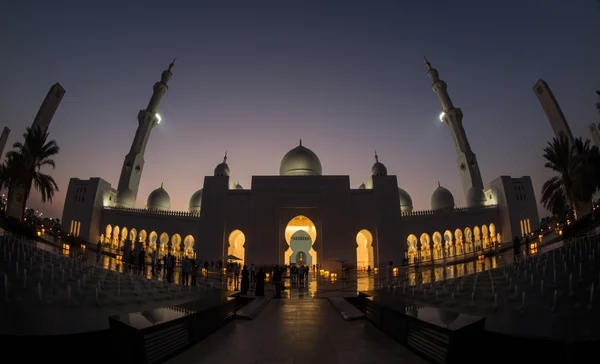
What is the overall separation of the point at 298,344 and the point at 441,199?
28898 millimetres

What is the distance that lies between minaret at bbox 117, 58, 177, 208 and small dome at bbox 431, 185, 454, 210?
27.6 m

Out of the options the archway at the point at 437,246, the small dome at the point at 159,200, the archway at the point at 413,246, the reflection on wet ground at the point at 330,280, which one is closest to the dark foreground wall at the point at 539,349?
the reflection on wet ground at the point at 330,280

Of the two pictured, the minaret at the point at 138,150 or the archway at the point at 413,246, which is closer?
the archway at the point at 413,246

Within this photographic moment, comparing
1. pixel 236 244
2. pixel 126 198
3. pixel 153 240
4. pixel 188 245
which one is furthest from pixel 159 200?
pixel 236 244

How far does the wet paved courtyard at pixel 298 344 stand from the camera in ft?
10.9

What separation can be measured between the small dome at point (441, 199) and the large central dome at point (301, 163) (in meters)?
11.2

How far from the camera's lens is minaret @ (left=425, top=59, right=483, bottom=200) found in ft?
97.4

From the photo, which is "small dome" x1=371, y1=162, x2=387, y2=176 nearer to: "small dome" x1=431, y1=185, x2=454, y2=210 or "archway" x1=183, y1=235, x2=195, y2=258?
"small dome" x1=431, y1=185, x2=454, y2=210

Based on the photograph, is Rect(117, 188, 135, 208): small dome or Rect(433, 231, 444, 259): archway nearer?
Rect(433, 231, 444, 259): archway

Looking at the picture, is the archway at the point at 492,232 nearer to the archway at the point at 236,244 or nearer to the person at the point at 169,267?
the archway at the point at 236,244

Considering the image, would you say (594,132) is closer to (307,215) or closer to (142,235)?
(307,215)

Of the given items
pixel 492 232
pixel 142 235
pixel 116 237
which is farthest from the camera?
pixel 142 235

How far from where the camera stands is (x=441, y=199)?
2986cm

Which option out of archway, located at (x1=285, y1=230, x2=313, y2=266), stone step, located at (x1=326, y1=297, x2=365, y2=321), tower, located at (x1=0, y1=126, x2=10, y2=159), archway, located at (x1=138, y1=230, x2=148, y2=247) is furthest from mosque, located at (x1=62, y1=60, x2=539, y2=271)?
stone step, located at (x1=326, y1=297, x2=365, y2=321)
